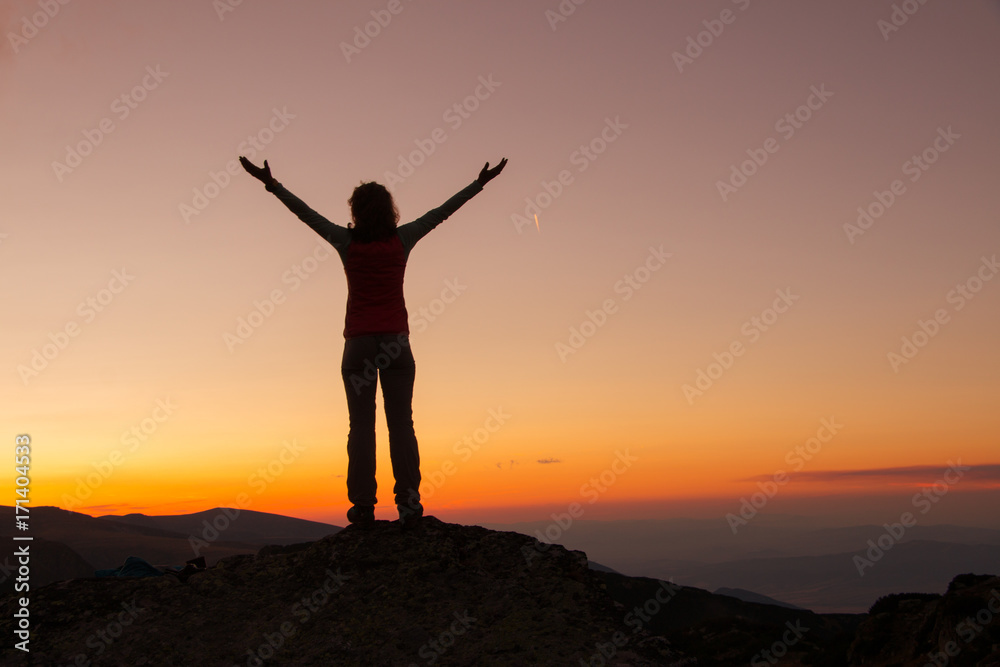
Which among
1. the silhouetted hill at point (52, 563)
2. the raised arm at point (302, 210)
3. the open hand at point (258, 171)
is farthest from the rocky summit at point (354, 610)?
the silhouetted hill at point (52, 563)

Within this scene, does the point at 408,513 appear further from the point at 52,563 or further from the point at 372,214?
the point at 52,563

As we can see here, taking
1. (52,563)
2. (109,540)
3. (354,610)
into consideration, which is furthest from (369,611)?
(109,540)

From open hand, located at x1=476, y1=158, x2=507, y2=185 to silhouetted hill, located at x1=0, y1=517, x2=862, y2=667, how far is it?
4.21 metres

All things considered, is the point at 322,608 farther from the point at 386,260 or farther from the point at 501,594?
the point at 386,260

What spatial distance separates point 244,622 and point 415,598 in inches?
67.9

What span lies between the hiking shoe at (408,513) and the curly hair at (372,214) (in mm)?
3192

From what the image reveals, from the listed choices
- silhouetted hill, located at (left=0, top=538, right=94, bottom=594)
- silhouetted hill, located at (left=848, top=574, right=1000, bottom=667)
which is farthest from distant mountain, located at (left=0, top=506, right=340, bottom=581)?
silhouetted hill, located at (left=848, top=574, right=1000, bottom=667)

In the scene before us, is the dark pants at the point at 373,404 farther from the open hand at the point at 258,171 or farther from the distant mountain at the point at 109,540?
the distant mountain at the point at 109,540

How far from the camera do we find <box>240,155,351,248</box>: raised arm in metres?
7.76

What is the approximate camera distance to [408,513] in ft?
28.7

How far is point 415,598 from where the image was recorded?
24.6 ft

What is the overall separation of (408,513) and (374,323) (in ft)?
7.79

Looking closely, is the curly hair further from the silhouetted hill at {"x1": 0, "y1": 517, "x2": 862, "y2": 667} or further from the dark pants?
the silhouetted hill at {"x1": 0, "y1": 517, "x2": 862, "y2": 667}

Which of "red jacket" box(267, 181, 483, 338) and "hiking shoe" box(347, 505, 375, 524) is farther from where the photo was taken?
"hiking shoe" box(347, 505, 375, 524)
